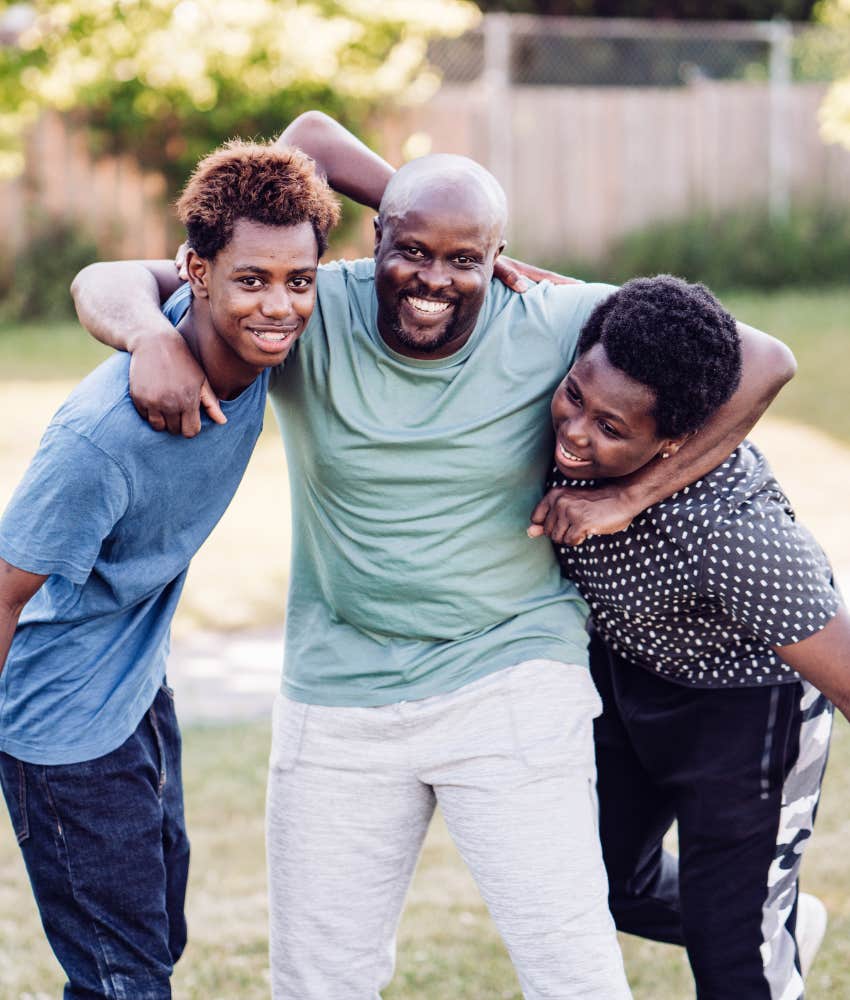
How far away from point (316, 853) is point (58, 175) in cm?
1263

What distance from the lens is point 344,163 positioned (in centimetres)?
346

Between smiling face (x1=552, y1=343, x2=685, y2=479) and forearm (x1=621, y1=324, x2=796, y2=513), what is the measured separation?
0.12ft

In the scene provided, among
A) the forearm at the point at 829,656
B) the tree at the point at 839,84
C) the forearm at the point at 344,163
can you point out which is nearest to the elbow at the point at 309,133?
the forearm at the point at 344,163

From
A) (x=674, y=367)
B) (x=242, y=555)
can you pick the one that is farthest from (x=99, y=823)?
(x=242, y=555)

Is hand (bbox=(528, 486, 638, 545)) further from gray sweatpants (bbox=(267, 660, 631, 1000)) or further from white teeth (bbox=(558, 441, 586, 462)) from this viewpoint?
gray sweatpants (bbox=(267, 660, 631, 1000))

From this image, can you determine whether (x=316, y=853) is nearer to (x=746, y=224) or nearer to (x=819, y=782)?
(x=819, y=782)

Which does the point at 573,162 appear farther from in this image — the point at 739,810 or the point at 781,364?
the point at 739,810

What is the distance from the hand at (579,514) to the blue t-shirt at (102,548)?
61cm

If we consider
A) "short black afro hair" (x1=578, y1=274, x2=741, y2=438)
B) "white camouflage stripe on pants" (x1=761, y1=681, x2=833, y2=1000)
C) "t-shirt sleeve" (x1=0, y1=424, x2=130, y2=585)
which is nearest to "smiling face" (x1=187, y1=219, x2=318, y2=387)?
"t-shirt sleeve" (x1=0, y1=424, x2=130, y2=585)

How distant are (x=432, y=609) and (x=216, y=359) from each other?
675mm

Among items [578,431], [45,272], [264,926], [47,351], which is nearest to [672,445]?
[578,431]

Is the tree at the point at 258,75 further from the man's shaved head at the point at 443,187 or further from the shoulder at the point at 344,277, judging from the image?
the man's shaved head at the point at 443,187

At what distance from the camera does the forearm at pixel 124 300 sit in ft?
9.20

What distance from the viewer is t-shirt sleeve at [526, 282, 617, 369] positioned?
10.2ft
